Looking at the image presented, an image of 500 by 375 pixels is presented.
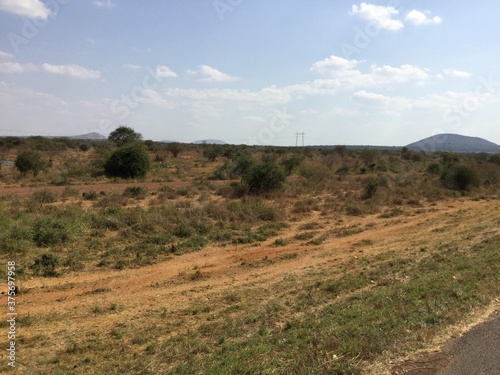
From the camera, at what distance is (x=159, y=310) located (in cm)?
743

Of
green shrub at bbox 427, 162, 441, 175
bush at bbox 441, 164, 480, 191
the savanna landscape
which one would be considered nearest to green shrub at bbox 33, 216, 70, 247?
the savanna landscape

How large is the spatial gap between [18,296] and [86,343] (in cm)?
312

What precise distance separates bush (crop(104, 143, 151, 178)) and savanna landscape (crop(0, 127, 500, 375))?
32.2 feet

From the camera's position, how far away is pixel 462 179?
28.5 metres

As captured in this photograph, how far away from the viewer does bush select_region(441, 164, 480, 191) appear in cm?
2845

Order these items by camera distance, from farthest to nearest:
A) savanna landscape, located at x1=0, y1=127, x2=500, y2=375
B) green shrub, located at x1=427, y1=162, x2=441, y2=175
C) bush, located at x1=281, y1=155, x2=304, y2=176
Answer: green shrub, located at x1=427, y1=162, x2=441, y2=175 < bush, located at x1=281, y1=155, x2=304, y2=176 < savanna landscape, located at x1=0, y1=127, x2=500, y2=375

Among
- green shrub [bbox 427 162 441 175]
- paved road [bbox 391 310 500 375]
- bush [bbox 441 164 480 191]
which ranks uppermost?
green shrub [bbox 427 162 441 175]

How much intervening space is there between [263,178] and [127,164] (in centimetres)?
1369

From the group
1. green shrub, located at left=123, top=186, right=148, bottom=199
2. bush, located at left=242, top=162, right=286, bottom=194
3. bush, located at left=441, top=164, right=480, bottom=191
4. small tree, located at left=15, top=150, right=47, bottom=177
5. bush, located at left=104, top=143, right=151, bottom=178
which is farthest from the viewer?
bush, located at left=104, top=143, right=151, bottom=178

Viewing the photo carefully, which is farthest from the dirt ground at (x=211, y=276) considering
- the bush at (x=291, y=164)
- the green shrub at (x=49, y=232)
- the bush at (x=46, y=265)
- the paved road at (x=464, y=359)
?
the bush at (x=291, y=164)

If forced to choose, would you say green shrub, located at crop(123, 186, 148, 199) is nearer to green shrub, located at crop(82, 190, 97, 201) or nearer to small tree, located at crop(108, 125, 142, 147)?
green shrub, located at crop(82, 190, 97, 201)

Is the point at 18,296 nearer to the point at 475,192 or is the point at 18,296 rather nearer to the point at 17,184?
the point at 17,184

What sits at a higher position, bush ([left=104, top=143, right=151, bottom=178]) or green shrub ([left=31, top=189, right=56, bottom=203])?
bush ([left=104, top=143, right=151, bottom=178])

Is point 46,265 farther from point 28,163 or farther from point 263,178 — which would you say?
point 28,163
